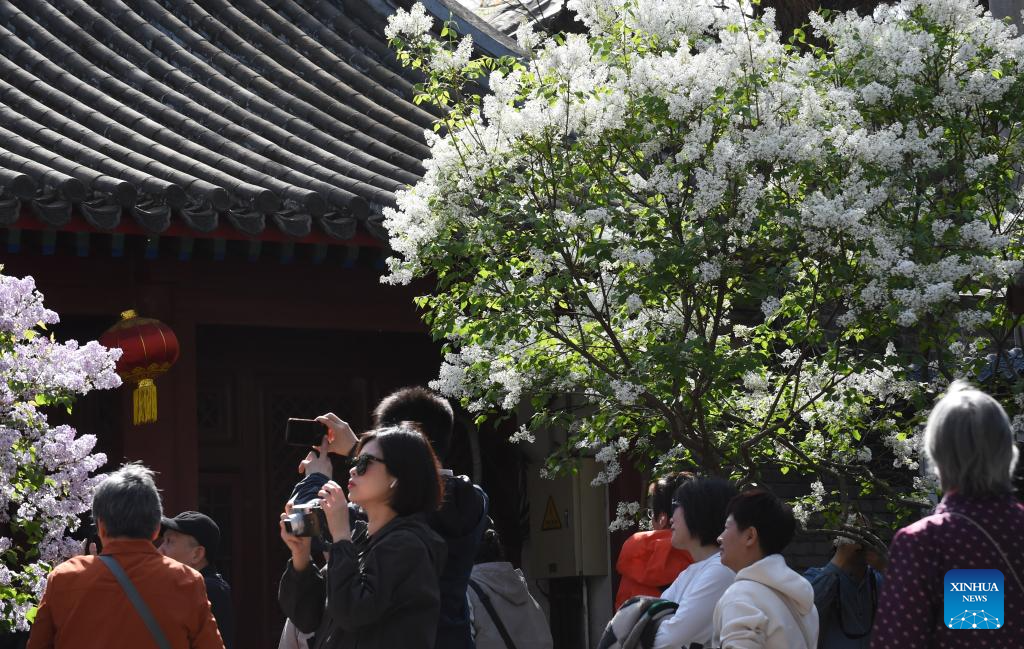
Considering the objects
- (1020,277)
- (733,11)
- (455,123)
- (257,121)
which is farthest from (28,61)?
(1020,277)

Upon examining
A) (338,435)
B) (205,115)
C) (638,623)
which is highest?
(205,115)

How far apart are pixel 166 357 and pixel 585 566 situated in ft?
10.3

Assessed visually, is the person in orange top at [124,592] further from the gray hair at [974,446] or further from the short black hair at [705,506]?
the gray hair at [974,446]

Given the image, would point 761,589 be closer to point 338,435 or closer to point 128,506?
point 338,435

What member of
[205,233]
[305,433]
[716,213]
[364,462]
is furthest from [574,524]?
[364,462]

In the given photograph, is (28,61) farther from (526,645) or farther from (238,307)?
(526,645)

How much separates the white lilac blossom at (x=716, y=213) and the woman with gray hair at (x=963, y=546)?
2.48 meters

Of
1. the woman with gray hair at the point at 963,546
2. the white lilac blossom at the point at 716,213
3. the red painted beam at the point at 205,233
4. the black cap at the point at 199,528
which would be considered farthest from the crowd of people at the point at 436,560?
the red painted beam at the point at 205,233

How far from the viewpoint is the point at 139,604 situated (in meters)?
4.21

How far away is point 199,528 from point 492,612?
1.19 m

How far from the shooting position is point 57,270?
7781 mm

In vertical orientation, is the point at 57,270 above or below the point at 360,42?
below

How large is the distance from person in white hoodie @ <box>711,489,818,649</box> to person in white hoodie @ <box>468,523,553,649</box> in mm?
1164

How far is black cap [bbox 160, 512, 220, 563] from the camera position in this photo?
581cm
